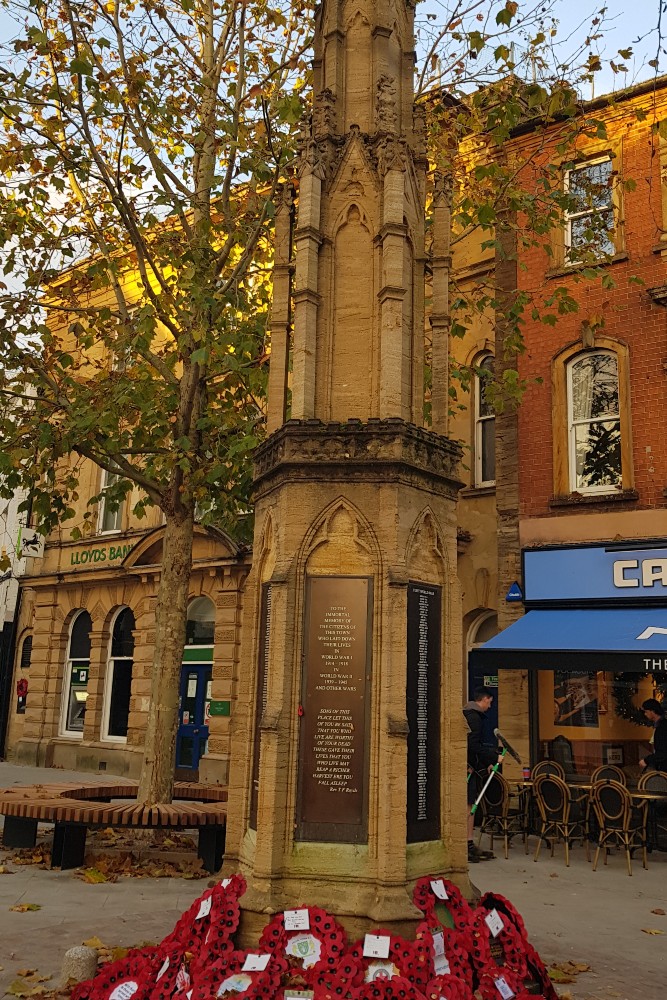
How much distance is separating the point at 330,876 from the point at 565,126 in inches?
510

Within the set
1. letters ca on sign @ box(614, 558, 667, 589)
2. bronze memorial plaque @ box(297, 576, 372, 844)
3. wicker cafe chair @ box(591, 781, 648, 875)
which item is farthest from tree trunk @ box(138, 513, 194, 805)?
letters ca on sign @ box(614, 558, 667, 589)

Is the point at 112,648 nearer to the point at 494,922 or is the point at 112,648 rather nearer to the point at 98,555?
the point at 98,555

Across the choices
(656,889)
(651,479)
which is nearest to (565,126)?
(651,479)

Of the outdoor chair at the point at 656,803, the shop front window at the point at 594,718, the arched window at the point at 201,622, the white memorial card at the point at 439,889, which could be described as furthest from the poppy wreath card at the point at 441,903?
the arched window at the point at 201,622

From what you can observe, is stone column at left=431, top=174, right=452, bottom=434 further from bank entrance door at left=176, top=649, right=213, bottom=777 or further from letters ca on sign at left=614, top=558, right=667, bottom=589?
bank entrance door at left=176, top=649, right=213, bottom=777

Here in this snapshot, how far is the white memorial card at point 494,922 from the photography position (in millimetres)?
5355

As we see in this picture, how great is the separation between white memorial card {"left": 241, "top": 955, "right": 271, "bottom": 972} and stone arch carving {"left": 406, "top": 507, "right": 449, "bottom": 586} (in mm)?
2331

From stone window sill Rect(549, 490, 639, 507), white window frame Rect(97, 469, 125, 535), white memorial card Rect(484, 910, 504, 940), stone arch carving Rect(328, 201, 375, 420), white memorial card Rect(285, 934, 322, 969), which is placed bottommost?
white memorial card Rect(285, 934, 322, 969)

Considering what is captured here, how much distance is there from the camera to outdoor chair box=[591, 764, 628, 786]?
35.0ft

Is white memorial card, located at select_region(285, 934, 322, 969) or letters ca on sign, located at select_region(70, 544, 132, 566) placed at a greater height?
letters ca on sign, located at select_region(70, 544, 132, 566)

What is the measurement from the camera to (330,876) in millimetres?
5332

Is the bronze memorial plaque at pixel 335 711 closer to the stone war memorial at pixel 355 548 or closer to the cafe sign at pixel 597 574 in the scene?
the stone war memorial at pixel 355 548

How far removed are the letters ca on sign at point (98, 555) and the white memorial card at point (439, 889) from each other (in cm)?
1664

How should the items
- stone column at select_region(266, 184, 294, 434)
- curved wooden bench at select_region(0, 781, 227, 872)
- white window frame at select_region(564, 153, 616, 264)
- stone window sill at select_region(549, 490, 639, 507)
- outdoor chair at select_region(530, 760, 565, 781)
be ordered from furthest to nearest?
white window frame at select_region(564, 153, 616, 264) → stone window sill at select_region(549, 490, 639, 507) → outdoor chair at select_region(530, 760, 565, 781) → curved wooden bench at select_region(0, 781, 227, 872) → stone column at select_region(266, 184, 294, 434)
